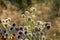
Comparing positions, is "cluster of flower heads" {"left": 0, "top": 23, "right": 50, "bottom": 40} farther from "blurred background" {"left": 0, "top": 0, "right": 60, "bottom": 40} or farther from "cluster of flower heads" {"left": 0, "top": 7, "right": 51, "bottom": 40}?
"blurred background" {"left": 0, "top": 0, "right": 60, "bottom": 40}

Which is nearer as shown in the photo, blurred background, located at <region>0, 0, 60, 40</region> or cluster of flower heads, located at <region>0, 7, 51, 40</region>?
cluster of flower heads, located at <region>0, 7, 51, 40</region>

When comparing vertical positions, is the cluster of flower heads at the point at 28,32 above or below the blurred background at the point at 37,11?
above

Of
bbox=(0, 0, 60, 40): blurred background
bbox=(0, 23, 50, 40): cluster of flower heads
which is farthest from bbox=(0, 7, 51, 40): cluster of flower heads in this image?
bbox=(0, 0, 60, 40): blurred background

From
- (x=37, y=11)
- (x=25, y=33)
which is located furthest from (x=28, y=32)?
(x=37, y=11)

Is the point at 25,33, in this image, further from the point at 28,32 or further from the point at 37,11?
the point at 37,11

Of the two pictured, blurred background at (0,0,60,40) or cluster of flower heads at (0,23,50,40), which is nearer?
cluster of flower heads at (0,23,50,40)

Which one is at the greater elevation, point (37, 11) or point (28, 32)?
point (28, 32)

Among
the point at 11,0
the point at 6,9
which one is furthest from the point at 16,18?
the point at 11,0

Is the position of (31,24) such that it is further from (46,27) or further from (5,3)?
(5,3)

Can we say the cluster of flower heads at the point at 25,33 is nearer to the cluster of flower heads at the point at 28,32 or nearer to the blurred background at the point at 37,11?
the cluster of flower heads at the point at 28,32

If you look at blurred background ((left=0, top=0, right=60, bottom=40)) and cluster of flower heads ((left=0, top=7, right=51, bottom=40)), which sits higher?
cluster of flower heads ((left=0, top=7, right=51, bottom=40))

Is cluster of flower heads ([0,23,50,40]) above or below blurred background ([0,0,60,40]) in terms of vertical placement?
above

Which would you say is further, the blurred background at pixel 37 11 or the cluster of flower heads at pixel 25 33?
the blurred background at pixel 37 11

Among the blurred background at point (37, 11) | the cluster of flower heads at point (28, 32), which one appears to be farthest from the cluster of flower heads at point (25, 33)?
the blurred background at point (37, 11)
